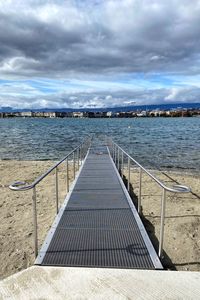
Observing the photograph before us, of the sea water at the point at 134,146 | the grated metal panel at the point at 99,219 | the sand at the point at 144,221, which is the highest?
the grated metal panel at the point at 99,219

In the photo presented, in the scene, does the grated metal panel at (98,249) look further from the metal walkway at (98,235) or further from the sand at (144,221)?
the sand at (144,221)

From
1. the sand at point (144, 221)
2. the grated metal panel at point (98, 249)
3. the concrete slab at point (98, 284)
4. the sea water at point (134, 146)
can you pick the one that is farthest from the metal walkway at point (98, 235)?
the sea water at point (134, 146)

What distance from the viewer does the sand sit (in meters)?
4.43

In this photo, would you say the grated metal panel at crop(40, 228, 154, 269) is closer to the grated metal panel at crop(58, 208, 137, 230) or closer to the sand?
the grated metal panel at crop(58, 208, 137, 230)

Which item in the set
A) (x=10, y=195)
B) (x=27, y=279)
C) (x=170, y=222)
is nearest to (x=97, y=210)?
(x=170, y=222)

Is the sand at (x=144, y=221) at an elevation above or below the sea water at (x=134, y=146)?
above

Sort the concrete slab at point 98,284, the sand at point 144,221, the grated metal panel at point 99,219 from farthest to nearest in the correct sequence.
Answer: the grated metal panel at point 99,219
the sand at point 144,221
the concrete slab at point 98,284

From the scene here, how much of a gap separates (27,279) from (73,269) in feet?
1.74

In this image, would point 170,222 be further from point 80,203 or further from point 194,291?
point 194,291

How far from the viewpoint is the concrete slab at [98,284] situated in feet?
9.65


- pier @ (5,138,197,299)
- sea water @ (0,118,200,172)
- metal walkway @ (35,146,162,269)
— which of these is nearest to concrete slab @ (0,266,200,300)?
pier @ (5,138,197,299)

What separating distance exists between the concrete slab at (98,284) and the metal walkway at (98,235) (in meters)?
0.24

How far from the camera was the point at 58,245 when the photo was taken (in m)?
4.16

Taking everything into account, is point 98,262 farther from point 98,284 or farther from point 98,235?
point 98,235
